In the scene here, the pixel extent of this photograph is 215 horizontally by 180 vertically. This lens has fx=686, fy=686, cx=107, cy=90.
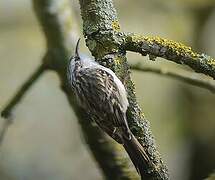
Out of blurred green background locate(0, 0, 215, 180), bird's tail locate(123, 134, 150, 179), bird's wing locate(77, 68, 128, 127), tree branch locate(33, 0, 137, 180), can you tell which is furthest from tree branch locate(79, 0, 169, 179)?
blurred green background locate(0, 0, 215, 180)

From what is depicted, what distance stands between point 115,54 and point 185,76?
1003 millimetres

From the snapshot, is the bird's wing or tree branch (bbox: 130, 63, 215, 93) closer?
the bird's wing

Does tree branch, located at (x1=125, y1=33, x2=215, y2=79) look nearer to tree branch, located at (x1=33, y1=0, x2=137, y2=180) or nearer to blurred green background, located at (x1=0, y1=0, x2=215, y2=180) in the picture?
tree branch, located at (x1=33, y1=0, x2=137, y2=180)

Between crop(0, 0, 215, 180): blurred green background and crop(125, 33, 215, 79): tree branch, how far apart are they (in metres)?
2.34

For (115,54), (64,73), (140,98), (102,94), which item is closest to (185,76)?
(64,73)

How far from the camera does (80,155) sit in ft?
14.3

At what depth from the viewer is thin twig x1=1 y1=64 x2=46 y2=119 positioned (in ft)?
8.84

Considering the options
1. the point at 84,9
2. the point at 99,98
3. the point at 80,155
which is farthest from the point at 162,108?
the point at 84,9

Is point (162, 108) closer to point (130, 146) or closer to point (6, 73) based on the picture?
point (6, 73)

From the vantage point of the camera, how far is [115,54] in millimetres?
1861

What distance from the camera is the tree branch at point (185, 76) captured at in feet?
8.88

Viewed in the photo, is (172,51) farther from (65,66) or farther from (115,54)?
(65,66)

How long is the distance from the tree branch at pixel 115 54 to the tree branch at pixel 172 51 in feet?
0.12

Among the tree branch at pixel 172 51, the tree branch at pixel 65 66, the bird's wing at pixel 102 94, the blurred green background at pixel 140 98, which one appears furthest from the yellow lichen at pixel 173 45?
the blurred green background at pixel 140 98
